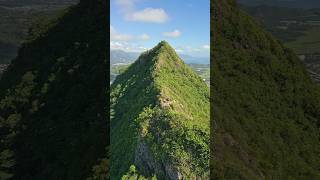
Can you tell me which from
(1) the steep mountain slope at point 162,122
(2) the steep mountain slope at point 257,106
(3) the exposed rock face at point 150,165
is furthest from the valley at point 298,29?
(3) the exposed rock face at point 150,165

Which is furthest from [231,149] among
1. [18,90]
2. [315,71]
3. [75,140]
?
[315,71]

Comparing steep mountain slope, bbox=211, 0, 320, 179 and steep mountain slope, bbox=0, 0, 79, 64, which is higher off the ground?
steep mountain slope, bbox=0, 0, 79, 64

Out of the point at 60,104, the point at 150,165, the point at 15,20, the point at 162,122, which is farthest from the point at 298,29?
the point at 150,165

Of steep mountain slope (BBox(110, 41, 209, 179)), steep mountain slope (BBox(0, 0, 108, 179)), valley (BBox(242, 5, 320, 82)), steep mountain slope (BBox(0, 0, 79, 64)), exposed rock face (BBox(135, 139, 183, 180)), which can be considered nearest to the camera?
steep mountain slope (BBox(110, 41, 209, 179))

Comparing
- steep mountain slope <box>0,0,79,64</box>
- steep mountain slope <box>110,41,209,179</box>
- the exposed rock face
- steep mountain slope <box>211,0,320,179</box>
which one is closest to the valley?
steep mountain slope <box>0,0,79,64</box>

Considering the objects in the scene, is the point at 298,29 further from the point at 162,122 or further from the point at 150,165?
the point at 150,165

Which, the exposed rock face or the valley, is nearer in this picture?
the exposed rock face

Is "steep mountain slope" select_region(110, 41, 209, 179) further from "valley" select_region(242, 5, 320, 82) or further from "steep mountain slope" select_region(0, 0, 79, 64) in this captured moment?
"valley" select_region(242, 5, 320, 82)
